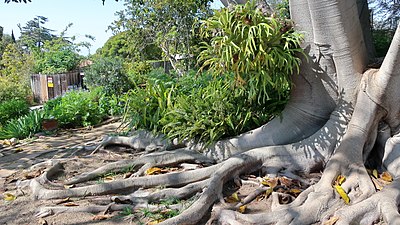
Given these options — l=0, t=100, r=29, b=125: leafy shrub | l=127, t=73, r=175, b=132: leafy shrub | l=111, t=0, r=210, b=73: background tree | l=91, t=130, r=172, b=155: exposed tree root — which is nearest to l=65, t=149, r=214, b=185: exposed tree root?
l=91, t=130, r=172, b=155: exposed tree root

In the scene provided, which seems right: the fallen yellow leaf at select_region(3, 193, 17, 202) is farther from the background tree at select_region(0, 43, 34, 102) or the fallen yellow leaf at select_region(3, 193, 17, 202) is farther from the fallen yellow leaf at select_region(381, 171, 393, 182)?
the background tree at select_region(0, 43, 34, 102)

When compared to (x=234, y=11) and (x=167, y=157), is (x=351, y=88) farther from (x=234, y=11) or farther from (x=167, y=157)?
(x=167, y=157)

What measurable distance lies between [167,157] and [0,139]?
4518 mm

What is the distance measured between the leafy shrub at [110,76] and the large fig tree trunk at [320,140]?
228 inches

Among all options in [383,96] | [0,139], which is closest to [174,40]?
[0,139]

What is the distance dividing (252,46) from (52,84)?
12422 mm

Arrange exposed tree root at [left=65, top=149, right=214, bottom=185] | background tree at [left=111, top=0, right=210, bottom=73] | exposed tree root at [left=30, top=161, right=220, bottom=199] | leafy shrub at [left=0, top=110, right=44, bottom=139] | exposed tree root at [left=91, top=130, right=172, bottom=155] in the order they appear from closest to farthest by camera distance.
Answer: exposed tree root at [left=30, top=161, right=220, bottom=199] → exposed tree root at [left=65, top=149, right=214, bottom=185] → exposed tree root at [left=91, top=130, right=172, bottom=155] → leafy shrub at [left=0, top=110, right=44, bottom=139] → background tree at [left=111, top=0, right=210, bottom=73]

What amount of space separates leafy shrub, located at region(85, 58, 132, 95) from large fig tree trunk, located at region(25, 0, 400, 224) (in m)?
5.80

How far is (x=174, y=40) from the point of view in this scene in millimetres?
11781

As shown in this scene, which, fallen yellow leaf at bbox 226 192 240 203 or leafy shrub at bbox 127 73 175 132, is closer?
fallen yellow leaf at bbox 226 192 240 203

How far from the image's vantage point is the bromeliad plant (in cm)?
344

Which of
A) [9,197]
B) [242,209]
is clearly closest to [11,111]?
[9,197]

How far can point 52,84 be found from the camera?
1428cm

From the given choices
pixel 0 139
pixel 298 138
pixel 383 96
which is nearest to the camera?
pixel 383 96
